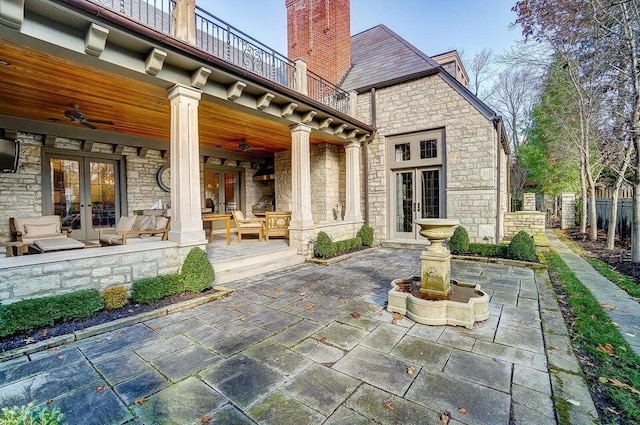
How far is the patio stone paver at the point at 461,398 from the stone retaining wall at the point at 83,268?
11.8 ft

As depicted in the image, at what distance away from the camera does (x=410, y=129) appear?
8273 mm

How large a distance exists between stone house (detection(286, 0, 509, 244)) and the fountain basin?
4610 millimetres

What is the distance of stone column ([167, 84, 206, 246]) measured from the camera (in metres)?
4.26

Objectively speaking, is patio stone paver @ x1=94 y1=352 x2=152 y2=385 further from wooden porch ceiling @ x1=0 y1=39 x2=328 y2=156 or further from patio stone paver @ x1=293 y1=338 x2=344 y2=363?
wooden porch ceiling @ x1=0 y1=39 x2=328 y2=156

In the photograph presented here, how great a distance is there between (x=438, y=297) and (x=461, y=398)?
4.86 feet

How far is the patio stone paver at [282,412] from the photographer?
179 cm

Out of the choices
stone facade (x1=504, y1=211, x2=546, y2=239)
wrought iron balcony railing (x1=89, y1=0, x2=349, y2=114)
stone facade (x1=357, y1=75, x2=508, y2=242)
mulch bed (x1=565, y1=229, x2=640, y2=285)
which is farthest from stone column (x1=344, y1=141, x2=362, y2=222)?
mulch bed (x1=565, y1=229, x2=640, y2=285)

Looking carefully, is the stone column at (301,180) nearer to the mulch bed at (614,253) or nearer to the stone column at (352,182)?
the stone column at (352,182)

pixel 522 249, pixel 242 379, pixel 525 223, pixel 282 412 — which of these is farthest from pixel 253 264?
pixel 525 223

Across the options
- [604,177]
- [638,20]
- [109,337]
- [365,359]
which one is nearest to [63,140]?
[109,337]

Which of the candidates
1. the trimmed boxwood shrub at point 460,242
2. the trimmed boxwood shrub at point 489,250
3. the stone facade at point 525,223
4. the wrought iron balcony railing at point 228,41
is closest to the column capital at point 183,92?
the wrought iron balcony railing at point 228,41

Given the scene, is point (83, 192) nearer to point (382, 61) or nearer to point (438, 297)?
point (438, 297)

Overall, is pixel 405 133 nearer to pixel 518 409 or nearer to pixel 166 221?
pixel 166 221

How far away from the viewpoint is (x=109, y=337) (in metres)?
2.96
